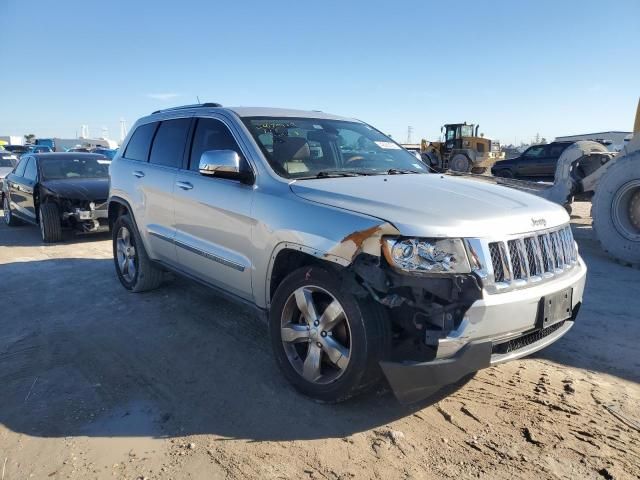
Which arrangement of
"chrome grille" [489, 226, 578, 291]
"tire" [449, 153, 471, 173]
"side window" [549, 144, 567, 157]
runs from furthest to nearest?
"tire" [449, 153, 471, 173]
"side window" [549, 144, 567, 157]
"chrome grille" [489, 226, 578, 291]

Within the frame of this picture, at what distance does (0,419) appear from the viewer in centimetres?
303

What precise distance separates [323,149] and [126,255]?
9.77 feet

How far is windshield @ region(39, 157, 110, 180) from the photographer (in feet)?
30.9

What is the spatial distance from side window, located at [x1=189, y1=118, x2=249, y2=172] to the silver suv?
0.02 meters

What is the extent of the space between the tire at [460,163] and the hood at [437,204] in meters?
20.6

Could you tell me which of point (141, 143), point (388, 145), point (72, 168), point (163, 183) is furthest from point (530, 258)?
point (72, 168)

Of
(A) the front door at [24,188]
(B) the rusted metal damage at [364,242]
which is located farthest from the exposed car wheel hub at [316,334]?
(A) the front door at [24,188]

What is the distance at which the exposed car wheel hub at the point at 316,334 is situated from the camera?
116 inches

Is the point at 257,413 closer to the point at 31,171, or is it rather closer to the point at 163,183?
the point at 163,183

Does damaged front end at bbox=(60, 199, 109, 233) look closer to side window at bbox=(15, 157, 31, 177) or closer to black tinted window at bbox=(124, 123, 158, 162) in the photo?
side window at bbox=(15, 157, 31, 177)

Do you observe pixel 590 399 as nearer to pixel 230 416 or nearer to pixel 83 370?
pixel 230 416

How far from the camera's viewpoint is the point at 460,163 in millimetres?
23547

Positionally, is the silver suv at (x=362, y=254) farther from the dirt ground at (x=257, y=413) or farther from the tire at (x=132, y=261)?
the tire at (x=132, y=261)

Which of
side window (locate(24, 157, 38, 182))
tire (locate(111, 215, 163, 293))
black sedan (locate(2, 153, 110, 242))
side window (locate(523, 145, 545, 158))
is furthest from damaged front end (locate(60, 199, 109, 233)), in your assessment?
side window (locate(523, 145, 545, 158))
